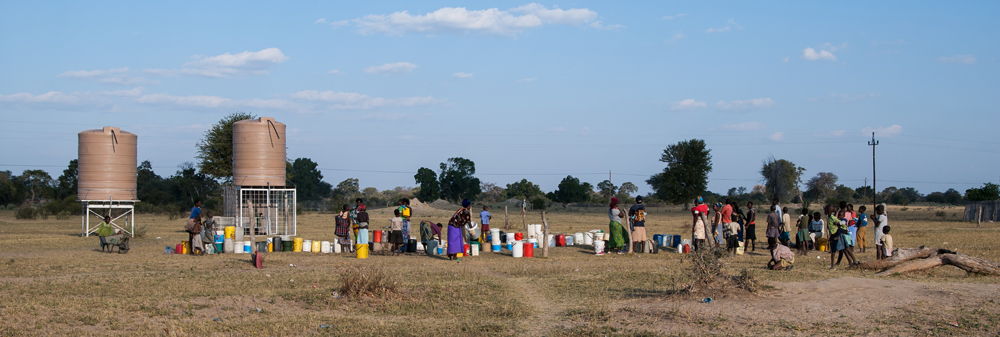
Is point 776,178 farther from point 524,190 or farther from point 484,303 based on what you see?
point 484,303

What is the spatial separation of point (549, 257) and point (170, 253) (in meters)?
10.5

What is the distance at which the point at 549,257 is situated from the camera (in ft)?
60.2

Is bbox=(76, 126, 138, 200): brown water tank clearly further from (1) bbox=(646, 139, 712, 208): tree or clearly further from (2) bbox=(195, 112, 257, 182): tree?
(1) bbox=(646, 139, 712, 208): tree

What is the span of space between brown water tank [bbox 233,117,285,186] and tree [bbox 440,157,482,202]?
6489cm

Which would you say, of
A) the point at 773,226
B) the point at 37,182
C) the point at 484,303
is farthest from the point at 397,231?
the point at 37,182

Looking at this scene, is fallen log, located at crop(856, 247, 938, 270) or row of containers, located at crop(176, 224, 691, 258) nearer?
fallen log, located at crop(856, 247, 938, 270)

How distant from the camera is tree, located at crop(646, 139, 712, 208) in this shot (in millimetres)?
67938

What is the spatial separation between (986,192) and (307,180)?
77.3 m

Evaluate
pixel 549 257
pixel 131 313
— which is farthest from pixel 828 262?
pixel 131 313

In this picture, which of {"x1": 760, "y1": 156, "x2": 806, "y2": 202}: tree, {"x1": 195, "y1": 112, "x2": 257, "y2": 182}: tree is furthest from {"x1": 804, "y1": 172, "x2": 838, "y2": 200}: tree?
{"x1": 195, "y1": 112, "x2": 257, "y2": 182}: tree

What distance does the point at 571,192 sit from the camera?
9244cm

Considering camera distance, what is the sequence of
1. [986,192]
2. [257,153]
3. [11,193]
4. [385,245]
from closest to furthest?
[385,245]
[257,153]
[986,192]
[11,193]

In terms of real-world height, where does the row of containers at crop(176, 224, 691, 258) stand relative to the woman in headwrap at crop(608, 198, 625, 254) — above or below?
below

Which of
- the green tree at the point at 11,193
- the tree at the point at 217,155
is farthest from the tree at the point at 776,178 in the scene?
the green tree at the point at 11,193
